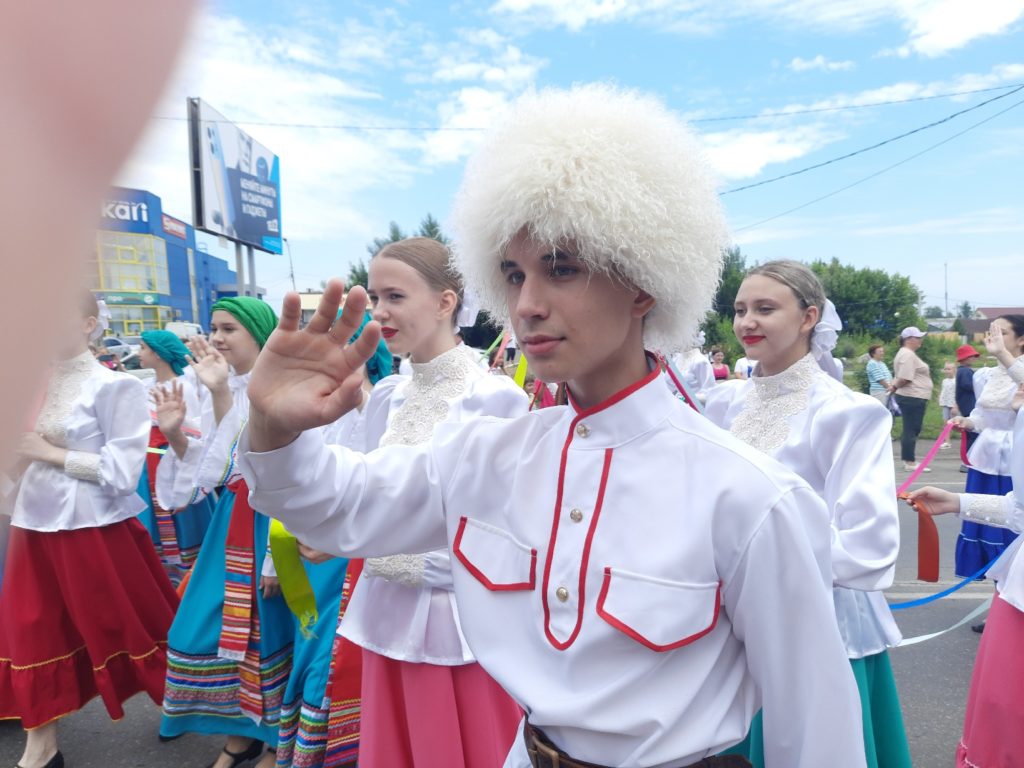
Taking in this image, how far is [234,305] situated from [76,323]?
381 cm

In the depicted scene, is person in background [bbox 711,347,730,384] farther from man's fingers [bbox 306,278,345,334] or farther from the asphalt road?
man's fingers [bbox 306,278,345,334]

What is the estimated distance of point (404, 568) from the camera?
2.48 meters

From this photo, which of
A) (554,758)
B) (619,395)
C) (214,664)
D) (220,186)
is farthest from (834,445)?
(220,186)

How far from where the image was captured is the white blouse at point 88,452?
3.56 metres

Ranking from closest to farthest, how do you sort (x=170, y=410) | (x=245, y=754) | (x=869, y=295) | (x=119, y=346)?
(x=245, y=754) < (x=170, y=410) < (x=119, y=346) < (x=869, y=295)

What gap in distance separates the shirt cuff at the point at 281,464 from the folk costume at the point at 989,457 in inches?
216

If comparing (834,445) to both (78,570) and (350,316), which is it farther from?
(78,570)

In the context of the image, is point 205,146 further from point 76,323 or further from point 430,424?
point 76,323

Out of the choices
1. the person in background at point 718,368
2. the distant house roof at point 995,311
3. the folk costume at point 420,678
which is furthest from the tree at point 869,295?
the folk costume at point 420,678

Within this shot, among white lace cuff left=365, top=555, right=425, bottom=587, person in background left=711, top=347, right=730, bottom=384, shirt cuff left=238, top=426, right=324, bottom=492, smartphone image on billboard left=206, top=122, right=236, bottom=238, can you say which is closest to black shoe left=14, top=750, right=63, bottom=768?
white lace cuff left=365, top=555, right=425, bottom=587

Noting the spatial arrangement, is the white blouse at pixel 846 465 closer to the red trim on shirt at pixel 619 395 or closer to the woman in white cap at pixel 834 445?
the woman in white cap at pixel 834 445

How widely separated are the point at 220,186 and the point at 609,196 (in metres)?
18.6

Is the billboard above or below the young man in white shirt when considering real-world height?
above

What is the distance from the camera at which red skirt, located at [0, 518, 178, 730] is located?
3.48 metres
